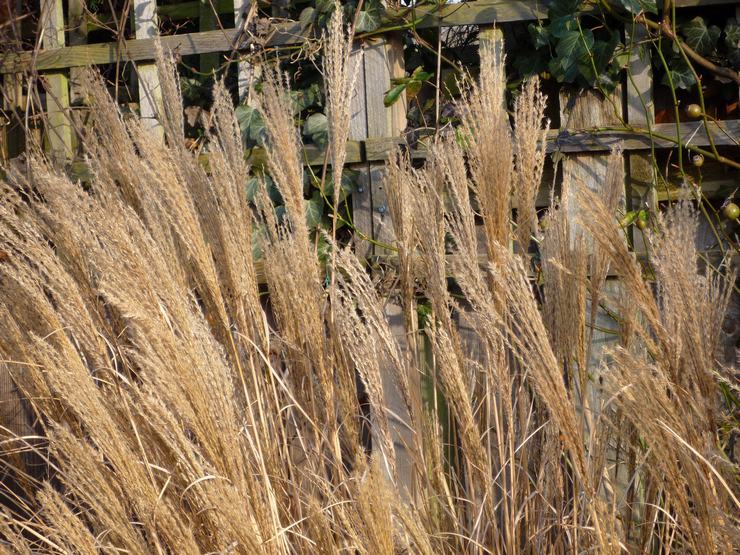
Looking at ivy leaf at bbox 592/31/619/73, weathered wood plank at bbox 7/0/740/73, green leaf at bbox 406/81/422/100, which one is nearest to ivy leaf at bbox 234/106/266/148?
weathered wood plank at bbox 7/0/740/73

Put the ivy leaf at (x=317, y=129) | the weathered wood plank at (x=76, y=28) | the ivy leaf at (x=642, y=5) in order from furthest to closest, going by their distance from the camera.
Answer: the weathered wood plank at (x=76, y=28), the ivy leaf at (x=317, y=129), the ivy leaf at (x=642, y=5)

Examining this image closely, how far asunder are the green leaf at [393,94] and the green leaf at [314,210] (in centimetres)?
34

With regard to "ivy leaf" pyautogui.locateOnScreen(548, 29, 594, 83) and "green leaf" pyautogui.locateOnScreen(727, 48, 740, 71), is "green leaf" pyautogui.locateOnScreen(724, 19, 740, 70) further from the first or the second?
"ivy leaf" pyautogui.locateOnScreen(548, 29, 594, 83)

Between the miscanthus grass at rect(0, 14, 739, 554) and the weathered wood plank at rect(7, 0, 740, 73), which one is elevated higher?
the weathered wood plank at rect(7, 0, 740, 73)

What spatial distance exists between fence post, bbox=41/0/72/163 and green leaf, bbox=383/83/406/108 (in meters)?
1.12

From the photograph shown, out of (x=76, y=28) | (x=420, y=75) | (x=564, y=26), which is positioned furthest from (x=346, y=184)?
(x=76, y=28)

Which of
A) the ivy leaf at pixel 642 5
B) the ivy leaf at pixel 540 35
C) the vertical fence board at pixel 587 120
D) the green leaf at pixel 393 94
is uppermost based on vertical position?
the ivy leaf at pixel 642 5

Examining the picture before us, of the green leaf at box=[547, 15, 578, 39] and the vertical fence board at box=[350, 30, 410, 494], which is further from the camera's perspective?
the vertical fence board at box=[350, 30, 410, 494]

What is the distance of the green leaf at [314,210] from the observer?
2.49 m

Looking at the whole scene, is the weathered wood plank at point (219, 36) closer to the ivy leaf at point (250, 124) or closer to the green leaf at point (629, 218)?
the ivy leaf at point (250, 124)

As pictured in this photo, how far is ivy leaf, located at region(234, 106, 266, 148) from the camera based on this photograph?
2.54 meters

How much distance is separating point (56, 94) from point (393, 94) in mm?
1175

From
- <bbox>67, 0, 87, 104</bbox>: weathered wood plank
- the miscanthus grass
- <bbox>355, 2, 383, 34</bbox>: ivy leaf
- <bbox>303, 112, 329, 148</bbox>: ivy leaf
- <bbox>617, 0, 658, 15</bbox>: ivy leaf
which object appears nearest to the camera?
the miscanthus grass

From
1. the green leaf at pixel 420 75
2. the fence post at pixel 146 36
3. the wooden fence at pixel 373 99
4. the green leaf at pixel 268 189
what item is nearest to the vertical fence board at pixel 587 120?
the wooden fence at pixel 373 99
